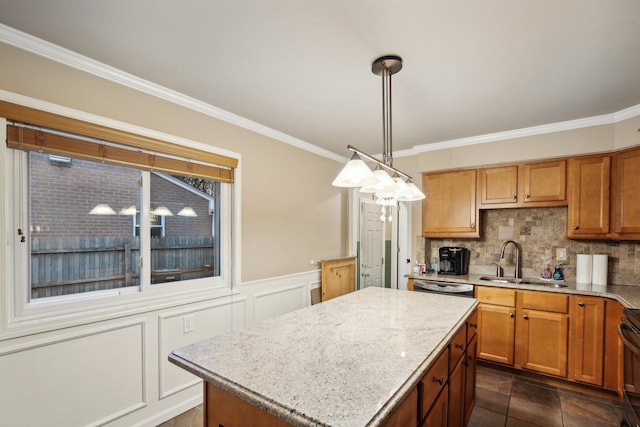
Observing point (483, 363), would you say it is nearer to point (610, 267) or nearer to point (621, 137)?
point (610, 267)

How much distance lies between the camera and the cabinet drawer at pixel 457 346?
1.57 metres

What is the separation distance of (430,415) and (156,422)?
2013 millimetres

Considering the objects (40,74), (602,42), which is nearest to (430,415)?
(602,42)

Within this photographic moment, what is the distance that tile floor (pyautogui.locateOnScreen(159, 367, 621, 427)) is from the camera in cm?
225

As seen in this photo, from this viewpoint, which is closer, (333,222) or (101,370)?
(101,370)

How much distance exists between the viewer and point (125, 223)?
2156 mm

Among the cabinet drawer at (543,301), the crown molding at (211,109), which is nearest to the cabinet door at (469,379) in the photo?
the cabinet drawer at (543,301)

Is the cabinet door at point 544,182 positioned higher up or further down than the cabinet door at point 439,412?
higher up

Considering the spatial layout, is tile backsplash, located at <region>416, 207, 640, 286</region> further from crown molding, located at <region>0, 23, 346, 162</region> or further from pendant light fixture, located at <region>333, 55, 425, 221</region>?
crown molding, located at <region>0, 23, 346, 162</region>

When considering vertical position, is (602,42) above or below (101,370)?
above

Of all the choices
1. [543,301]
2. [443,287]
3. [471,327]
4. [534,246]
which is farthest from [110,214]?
[534,246]

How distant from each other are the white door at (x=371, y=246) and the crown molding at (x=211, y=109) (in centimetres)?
105

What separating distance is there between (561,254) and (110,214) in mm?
4145

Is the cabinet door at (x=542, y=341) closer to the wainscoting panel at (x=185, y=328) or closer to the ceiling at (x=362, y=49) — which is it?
the ceiling at (x=362, y=49)
